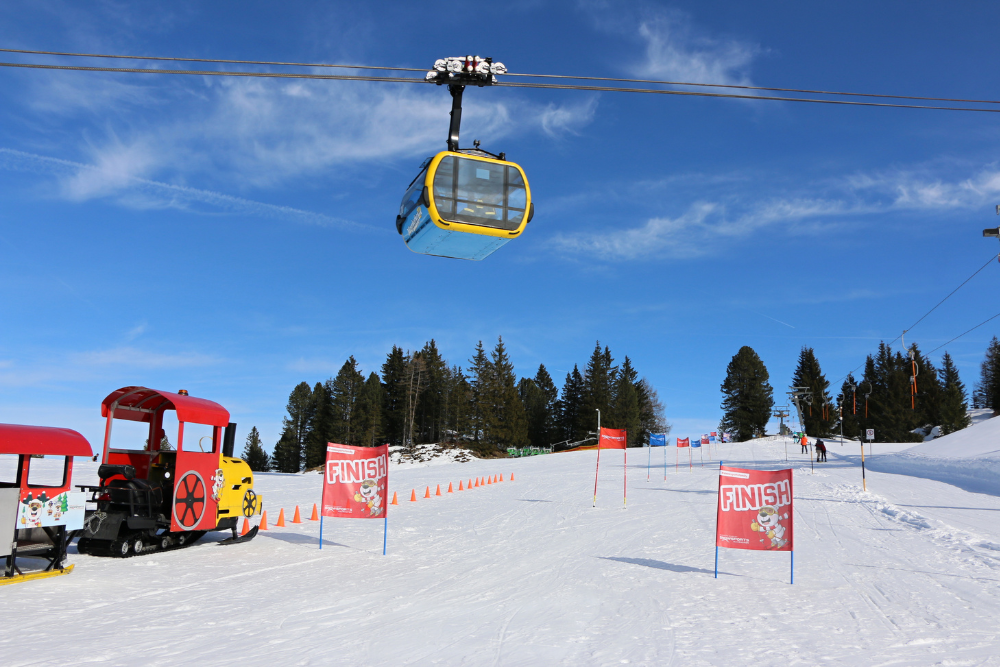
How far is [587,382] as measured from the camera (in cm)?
8550

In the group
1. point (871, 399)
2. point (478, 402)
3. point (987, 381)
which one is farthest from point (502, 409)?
point (987, 381)

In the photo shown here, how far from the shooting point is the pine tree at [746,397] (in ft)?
298

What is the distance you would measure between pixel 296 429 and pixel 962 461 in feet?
248

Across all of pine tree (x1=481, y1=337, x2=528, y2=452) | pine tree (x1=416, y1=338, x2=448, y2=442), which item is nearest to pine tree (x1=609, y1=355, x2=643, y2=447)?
pine tree (x1=481, y1=337, x2=528, y2=452)

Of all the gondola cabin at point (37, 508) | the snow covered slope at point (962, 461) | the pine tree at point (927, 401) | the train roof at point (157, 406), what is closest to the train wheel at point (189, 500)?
the train roof at point (157, 406)

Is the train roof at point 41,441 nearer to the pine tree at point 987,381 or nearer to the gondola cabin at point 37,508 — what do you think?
the gondola cabin at point 37,508

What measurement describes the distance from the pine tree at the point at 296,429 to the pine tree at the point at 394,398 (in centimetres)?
1301

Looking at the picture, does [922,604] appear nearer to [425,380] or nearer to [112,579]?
[112,579]

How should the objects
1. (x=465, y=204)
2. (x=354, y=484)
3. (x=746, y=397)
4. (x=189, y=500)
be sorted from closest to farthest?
1. (x=465, y=204)
2. (x=189, y=500)
3. (x=354, y=484)
4. (x=746, y=397)

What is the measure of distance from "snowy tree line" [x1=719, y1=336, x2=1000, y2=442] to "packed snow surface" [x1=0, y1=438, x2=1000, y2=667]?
250 ft

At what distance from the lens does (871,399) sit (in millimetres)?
90062

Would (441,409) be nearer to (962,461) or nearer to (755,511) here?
(962,461)

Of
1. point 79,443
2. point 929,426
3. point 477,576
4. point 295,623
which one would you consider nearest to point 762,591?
point 477,576

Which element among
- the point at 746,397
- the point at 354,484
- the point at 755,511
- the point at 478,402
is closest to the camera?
the point at 755,511
